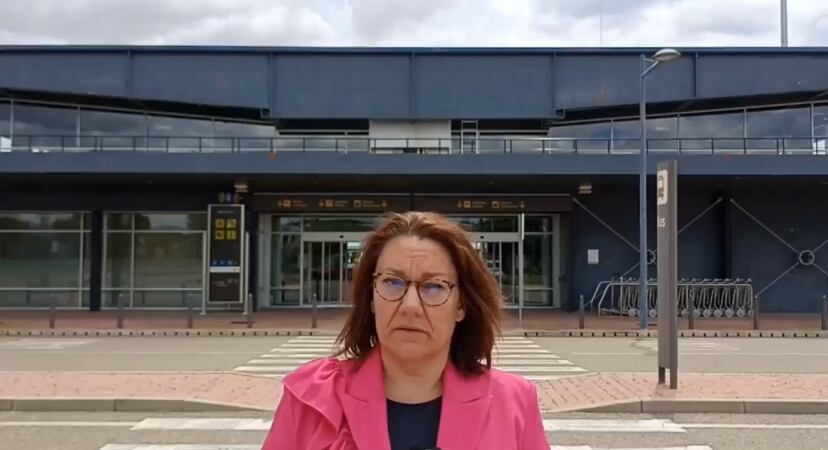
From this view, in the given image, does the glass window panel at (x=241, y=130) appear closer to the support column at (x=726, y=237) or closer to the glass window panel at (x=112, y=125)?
the glass window panel at (x=112, y=125)

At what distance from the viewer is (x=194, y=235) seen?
24.9 meters

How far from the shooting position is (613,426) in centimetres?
791

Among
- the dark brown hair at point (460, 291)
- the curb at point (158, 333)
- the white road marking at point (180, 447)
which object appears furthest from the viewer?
the curb at point (158, 333)

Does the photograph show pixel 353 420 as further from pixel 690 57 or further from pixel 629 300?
pixel 690 57

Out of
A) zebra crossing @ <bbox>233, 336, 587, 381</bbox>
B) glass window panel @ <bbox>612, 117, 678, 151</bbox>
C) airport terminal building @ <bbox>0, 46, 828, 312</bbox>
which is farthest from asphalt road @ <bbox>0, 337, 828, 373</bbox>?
glass window panel @ <bbox>612, 117, 678, 151</bbox>

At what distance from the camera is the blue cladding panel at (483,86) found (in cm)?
→ 2605

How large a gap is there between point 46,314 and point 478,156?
47.0 ft

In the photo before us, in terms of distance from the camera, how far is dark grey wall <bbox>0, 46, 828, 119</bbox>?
26016mm

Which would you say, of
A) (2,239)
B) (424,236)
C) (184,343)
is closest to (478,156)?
(184,343)

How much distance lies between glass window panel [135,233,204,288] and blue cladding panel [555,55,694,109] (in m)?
13.7

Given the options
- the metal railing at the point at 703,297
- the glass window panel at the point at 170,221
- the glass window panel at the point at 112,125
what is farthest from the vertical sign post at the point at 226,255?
the metal railing at the point at 703,297

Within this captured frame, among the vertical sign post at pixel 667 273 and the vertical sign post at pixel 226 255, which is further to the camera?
the vertical sign post at pixel 226 255

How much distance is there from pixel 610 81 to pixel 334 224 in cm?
1099

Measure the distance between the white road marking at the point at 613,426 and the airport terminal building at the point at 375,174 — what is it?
14.2 metres
